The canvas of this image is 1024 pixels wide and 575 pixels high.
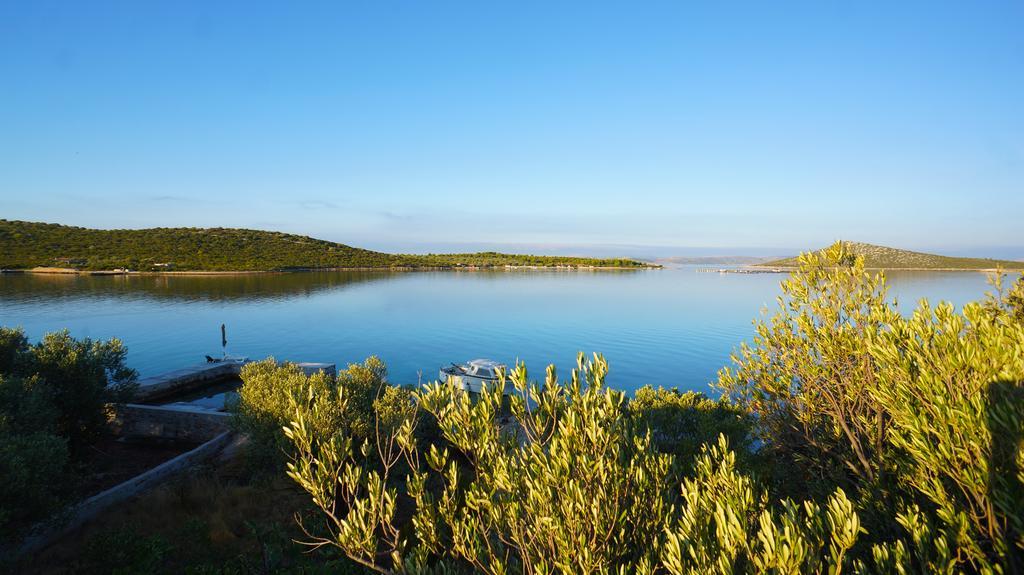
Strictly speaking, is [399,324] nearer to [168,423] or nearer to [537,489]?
[168,423]

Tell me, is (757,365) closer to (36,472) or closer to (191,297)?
(36,472)

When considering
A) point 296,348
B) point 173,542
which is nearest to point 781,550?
point 173,542

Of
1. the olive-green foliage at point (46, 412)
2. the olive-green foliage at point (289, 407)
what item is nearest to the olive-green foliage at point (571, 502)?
the olive-green foliage at point (289, 407)

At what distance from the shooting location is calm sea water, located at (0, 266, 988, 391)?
167 ft

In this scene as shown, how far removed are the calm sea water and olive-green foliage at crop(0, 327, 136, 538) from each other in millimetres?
19803

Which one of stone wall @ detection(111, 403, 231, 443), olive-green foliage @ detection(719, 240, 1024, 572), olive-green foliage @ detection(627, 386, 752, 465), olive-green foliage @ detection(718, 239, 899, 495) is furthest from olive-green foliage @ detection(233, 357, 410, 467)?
olive-green foliage @ detection(719, 240, 1024, 572)

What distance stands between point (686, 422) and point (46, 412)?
24914 mm

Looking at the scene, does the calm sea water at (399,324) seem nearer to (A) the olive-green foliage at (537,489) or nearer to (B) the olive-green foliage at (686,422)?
(B) the olive-green foliage at (686,422)

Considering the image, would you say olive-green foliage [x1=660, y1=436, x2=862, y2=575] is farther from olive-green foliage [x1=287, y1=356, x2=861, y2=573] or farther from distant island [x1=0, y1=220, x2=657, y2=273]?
distant island [x1=0, y1=220, x2=657, y2=273]

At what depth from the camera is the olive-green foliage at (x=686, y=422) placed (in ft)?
58.1

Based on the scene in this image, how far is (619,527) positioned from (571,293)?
115 meters

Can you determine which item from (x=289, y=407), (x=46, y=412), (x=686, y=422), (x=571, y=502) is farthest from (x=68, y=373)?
(x=686, y=422)

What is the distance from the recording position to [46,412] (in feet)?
56.4

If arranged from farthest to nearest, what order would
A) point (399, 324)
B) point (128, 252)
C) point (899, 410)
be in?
point (128, 252), point (399, 324), point (899, 410)
